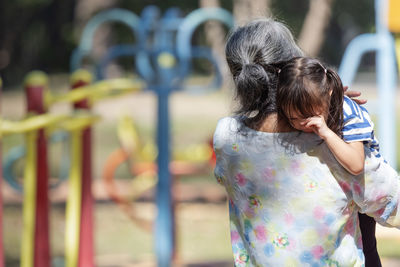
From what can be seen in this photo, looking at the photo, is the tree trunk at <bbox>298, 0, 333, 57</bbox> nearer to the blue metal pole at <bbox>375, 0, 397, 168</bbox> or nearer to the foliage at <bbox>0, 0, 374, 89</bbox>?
the blue metal pole at <bbox>375, 0, 397, 168</bbox>

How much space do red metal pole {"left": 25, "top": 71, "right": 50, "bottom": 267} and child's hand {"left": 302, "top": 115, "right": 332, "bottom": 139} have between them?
1773mm

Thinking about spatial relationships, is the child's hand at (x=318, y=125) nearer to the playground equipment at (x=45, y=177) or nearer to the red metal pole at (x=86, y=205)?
the playground equipment at (x=45, y=177)

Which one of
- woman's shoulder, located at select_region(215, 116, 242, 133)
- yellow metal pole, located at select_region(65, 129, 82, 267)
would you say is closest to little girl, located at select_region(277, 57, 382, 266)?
woman's shoulder, located at select_region(215, 116, 242, 133)

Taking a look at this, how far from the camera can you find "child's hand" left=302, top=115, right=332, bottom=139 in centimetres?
153

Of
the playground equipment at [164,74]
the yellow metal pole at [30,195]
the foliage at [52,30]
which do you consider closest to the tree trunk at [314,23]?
the playground equipment at [164,74]

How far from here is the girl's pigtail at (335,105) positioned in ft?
5.08

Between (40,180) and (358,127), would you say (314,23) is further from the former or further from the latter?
(358,127)

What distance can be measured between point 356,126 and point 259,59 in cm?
26

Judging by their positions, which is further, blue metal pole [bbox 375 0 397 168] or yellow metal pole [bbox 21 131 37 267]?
blue metal pole [bbox 375 0 397 168]

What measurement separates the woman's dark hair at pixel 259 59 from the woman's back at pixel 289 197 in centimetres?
7

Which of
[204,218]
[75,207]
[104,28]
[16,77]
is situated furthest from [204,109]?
[75,207]

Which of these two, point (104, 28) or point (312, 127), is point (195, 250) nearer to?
point (312, 127)

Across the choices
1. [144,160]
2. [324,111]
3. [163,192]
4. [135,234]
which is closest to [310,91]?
[324,111]

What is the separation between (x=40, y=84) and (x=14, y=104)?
11490mm
